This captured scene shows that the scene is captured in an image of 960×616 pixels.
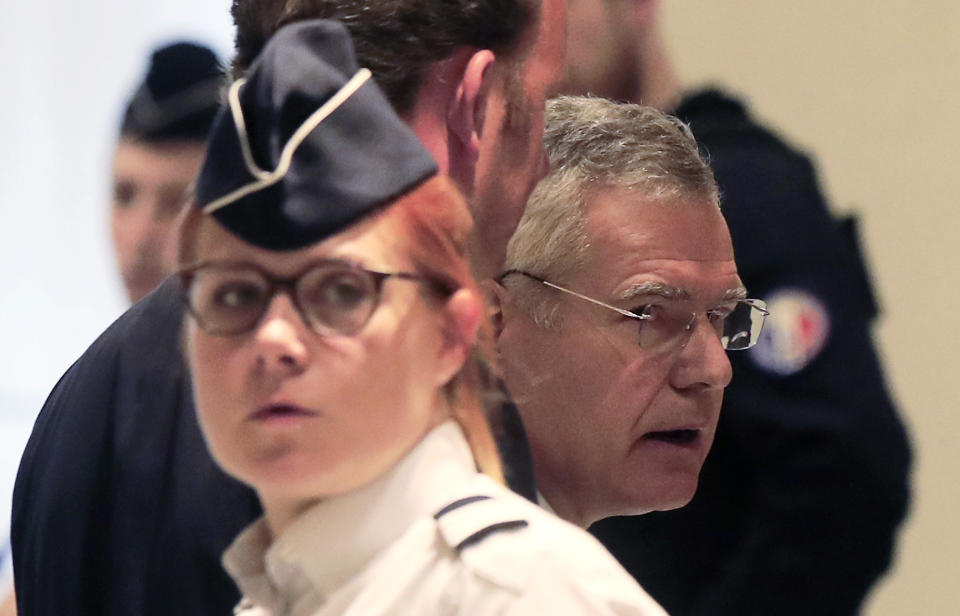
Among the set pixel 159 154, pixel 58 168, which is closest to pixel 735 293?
pixel 159 154

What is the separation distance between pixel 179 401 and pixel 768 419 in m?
0.45

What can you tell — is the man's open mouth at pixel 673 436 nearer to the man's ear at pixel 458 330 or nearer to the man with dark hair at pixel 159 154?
the man's ear at pixel 458 330

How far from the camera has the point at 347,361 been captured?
764mm

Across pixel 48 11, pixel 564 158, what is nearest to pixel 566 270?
pixel 564 158

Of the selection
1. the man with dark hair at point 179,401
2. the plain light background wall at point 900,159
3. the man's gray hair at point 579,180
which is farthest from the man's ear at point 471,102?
the plain light background wall at point 900,159

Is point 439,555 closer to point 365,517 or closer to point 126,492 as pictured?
point 365,517

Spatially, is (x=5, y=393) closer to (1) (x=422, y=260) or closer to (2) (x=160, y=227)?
(2) (x=160, y=227)

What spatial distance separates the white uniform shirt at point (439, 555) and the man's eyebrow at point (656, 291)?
25cm

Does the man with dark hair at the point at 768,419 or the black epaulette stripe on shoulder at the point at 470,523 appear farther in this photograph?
the man with dark hair at the point at 768,419

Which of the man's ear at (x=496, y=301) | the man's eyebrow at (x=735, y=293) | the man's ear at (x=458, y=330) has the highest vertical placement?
the man's ear at (x=458, y=330)

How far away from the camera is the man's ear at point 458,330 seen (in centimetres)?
80

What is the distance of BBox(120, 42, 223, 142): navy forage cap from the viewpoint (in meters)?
0.95

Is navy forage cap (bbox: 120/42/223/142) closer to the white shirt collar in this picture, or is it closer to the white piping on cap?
the white piping on cap

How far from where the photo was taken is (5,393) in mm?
1177
